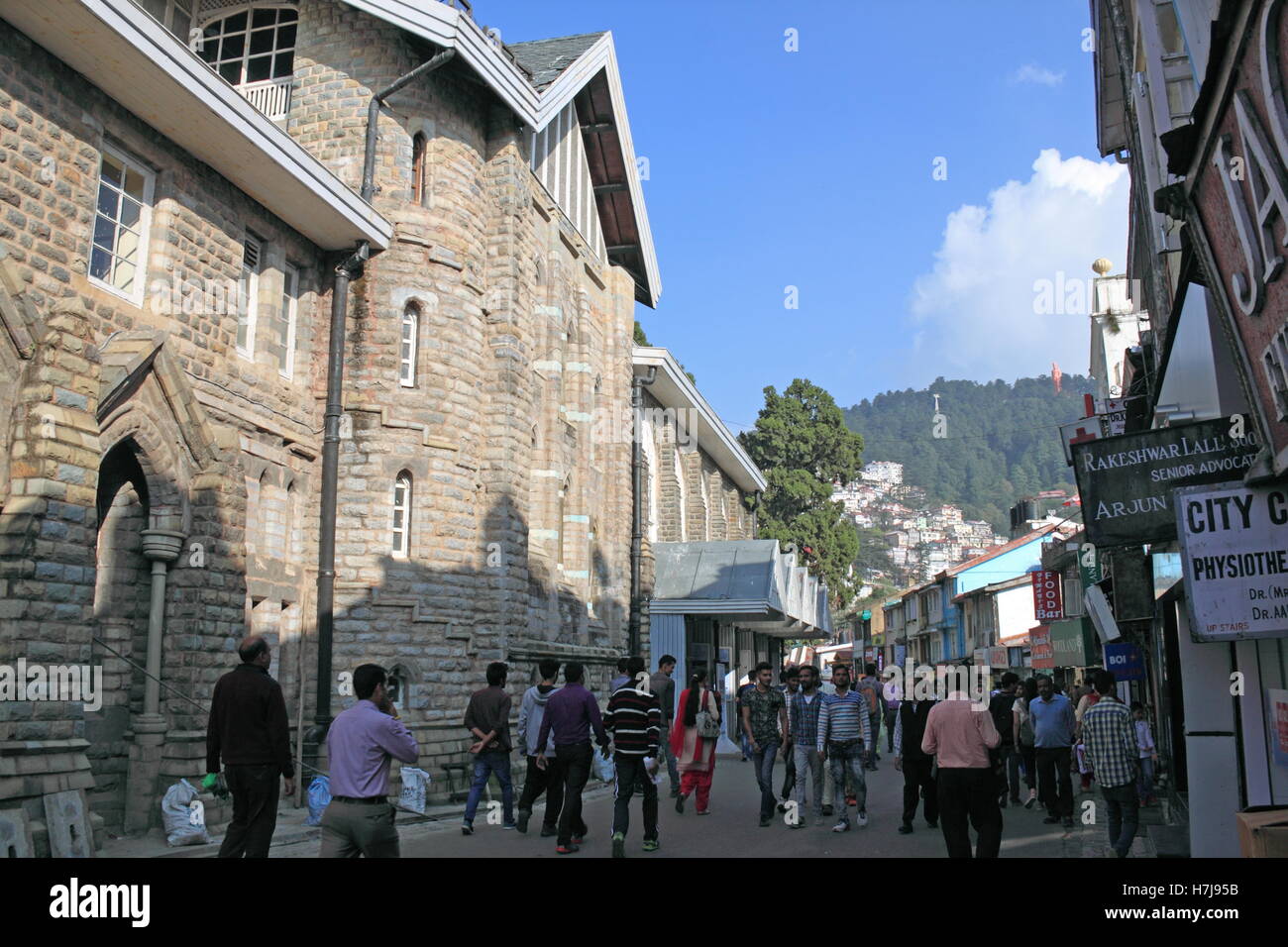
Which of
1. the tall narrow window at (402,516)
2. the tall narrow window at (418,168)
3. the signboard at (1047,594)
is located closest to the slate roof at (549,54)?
the tall narrow window at (418,168)

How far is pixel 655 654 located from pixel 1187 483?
2037 centimetres

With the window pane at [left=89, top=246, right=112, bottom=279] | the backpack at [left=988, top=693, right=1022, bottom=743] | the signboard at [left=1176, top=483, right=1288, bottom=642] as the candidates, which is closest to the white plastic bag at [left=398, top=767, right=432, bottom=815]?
the window pane at [left=89, top=246, right=112, bottom=279]

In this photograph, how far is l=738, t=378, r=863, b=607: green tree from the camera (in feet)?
155

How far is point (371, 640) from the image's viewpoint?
15.2 m

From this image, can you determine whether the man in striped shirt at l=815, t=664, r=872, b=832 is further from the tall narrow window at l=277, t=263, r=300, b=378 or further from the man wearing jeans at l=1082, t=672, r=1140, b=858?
the tall narrow window at l=277, t=263, r=300, b=378

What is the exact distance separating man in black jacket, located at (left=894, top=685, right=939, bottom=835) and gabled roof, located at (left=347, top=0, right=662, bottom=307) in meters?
10.8

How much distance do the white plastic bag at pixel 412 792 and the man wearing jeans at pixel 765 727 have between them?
4.08 metres

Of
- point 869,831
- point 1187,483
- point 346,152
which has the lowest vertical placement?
point 869,831

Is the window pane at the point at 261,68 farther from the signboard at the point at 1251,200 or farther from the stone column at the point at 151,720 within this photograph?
the signboard at the point at 1251,200
